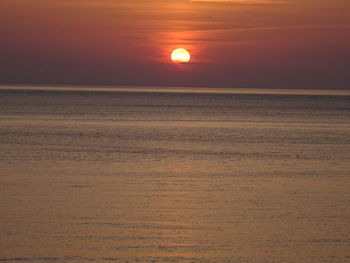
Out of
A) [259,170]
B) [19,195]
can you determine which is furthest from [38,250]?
[259,170]

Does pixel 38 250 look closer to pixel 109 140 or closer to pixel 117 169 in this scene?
pixel 117 169

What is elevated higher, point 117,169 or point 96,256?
point 117,169

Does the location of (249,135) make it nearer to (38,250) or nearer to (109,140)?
(109,140)

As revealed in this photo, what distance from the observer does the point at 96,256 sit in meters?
6.45

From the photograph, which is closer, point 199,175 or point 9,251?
point 9,251

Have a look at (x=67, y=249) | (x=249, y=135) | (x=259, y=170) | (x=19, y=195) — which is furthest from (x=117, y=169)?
(x=249, y=135)

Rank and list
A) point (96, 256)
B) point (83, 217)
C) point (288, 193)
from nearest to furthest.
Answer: point (96, 256) → point (83, 217) → point (288, 193)

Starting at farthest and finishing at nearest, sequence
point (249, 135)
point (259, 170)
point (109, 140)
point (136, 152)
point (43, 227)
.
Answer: point (249, 135) < point (109, 140) < point (136, 152) < point (259, 170) < point (43, 227)

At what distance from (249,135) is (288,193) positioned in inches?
559

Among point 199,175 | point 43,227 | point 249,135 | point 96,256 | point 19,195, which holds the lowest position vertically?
point 96,256

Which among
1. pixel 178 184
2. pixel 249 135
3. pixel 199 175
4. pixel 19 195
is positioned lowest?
pixel 19 195

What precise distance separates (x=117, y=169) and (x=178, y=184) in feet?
7.74

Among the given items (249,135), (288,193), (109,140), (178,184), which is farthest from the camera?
(249,135)

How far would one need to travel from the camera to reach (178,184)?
36.9ft
